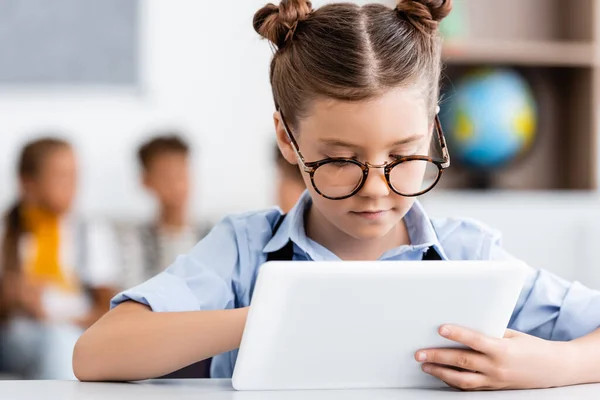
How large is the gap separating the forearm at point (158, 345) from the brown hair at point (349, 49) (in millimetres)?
297

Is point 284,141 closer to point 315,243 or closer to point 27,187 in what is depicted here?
point 315,243

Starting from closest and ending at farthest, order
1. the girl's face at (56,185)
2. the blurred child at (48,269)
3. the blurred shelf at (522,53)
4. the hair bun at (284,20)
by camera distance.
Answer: the hair bun at (284,20), the blurred child at (48,269), the girl's face at (56,185), the blurred shelf at (522,53)

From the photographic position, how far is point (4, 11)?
2.96 metres

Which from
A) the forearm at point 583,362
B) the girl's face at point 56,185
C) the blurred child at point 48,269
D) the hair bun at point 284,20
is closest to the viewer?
the forearm at point 583,362

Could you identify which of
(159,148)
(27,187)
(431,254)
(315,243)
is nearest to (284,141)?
(315,243)

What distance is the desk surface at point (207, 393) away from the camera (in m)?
0.81

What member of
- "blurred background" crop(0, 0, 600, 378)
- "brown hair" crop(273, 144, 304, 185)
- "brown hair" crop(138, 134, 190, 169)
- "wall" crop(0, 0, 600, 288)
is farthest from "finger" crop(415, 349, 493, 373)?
"brown hair" crop(138, 134, 190, 169)

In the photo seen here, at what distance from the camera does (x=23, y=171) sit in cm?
288

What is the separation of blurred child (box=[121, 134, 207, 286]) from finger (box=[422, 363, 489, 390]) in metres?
2.15

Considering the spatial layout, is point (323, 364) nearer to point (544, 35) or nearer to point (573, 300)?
point (573, 300)

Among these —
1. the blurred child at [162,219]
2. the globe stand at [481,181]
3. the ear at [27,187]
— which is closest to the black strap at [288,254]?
the blurred child at [162,219]

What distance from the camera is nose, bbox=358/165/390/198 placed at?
1.00 m

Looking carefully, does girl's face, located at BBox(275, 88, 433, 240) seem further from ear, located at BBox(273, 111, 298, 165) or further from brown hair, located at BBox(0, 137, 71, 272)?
brown hair, located at BBox(0, 137, 71, 272)

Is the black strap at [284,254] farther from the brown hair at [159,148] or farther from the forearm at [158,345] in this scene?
the brown hair at [159,148]
